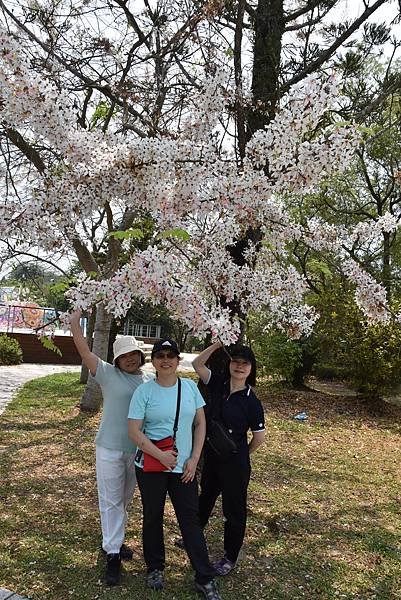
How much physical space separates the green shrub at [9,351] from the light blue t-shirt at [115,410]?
15.3 meters

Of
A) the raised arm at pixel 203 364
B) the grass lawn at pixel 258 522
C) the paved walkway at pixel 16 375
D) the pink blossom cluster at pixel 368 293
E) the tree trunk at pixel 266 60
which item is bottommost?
the grass lawn at pixel 258 522

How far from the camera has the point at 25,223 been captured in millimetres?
3158

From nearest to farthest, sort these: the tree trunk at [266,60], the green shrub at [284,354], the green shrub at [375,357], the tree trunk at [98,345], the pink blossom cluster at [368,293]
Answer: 1. the pink blossom cluster at [368,293]
2. the tree trunk at [266,60]
3. the tree trunk at [98,345]
4. the green shrub at [375,357]
5. the green shrub at [284,354]

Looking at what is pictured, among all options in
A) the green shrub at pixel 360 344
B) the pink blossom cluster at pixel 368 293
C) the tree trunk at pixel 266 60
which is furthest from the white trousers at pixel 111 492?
the green shrub at pixel 360 344

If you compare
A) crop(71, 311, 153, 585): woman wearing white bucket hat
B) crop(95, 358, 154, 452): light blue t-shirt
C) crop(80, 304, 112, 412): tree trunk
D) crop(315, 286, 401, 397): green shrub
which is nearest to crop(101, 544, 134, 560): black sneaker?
crop(71, 311, 153, 585): woman wearing white bucket hat

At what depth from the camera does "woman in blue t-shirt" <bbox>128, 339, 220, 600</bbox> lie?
3.14 m

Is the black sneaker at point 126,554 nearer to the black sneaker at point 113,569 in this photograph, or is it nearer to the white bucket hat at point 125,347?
the black sneaker at point 113,569

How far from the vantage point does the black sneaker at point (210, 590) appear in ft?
10.3

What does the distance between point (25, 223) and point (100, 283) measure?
574mm

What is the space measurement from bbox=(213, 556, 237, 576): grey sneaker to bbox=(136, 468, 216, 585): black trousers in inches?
13.0

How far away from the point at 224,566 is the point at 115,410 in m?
1.22

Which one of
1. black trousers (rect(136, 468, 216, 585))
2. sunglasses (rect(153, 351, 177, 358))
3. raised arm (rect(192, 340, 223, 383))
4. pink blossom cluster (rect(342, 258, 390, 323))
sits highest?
pink blossom cluster (rect(342, 258, 390, 323))

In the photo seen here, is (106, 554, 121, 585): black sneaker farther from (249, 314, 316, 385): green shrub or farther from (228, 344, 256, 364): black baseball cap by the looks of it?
(249, 314, 316, 385): green shrub

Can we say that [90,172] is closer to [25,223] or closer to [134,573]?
[25,223]
